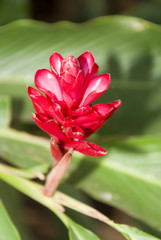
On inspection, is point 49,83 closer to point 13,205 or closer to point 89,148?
point 89,148

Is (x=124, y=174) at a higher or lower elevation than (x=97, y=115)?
lower

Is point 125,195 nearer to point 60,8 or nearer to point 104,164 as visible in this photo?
point 104,164

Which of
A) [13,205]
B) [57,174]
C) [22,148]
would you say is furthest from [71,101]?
[13,205]

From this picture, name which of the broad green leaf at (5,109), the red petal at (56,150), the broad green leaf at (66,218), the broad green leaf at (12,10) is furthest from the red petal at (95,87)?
the broad green leaf at (12,10)

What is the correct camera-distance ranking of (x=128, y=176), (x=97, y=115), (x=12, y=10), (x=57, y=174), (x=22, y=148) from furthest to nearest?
(x=12, y=10) < (x=22, y=148) < (x=128, y=176) < (x=57, y=174) < (x=97, y=115)

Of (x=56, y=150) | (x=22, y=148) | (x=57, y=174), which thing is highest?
(x=56, y=150)

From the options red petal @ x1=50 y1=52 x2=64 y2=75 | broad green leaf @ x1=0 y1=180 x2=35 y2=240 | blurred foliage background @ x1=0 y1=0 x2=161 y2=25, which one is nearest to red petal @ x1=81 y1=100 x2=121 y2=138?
red petal @ x1=50 y1=52 x2=64 y2=75
